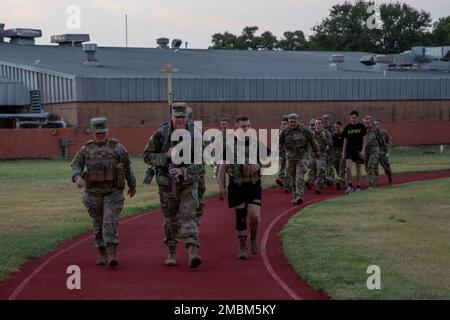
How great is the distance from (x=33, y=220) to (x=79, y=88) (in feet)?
108

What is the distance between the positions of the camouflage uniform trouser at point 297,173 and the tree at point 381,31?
8711 centimetres

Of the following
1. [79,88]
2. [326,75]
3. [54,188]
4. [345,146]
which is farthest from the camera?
[326,75]

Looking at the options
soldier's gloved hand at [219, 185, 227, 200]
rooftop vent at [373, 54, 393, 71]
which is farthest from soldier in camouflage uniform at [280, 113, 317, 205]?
rooftop vent at [373, 54, 393, 71]

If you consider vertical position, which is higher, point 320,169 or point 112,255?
point 112,255

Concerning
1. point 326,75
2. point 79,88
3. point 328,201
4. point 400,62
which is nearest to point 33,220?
point 328,201

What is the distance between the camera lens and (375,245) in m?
15.4

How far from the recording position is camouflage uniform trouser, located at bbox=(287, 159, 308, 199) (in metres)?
22.1

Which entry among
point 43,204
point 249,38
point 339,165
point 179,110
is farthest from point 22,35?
point 179,110

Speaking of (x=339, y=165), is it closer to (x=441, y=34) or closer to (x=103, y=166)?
(x=103, y=166)

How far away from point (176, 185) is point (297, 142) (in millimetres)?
8759

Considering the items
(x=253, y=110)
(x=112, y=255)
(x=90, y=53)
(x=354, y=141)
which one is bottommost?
(x=253, y=110)

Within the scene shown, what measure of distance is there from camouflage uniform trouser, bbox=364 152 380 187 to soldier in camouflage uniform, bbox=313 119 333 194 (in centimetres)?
105
